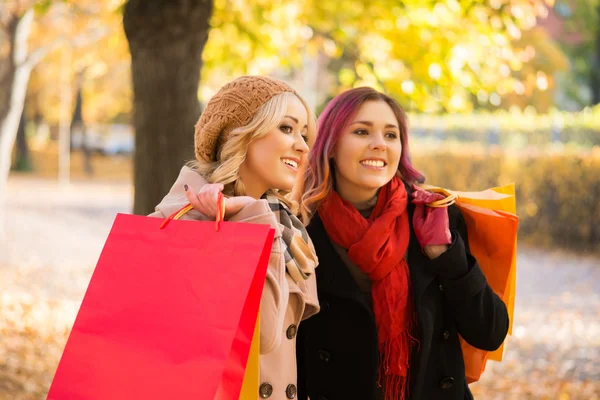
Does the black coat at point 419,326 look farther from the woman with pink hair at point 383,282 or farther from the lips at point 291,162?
the lips at point 291,162

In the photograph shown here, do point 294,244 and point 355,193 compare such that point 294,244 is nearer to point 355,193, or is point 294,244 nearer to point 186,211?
point 186,211

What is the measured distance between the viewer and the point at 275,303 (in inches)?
86.0

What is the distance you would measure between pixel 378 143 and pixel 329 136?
193 mm

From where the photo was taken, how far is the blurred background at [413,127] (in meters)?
5.55

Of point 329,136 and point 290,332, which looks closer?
point 290,332

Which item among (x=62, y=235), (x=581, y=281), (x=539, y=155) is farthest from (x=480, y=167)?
(x=62, y=235)

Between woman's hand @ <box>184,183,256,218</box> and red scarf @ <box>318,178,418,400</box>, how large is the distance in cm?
60

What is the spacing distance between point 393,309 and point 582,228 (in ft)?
40.4

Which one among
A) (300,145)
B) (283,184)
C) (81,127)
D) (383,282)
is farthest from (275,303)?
(81,127)

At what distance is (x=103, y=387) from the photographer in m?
2.02

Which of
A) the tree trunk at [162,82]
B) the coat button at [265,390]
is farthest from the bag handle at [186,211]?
the tree trunk at [162,82]

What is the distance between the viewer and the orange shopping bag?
9.16 ft

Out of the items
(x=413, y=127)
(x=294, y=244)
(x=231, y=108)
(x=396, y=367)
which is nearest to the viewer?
(x=294, y=244)

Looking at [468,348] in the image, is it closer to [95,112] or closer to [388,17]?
[388,17]
